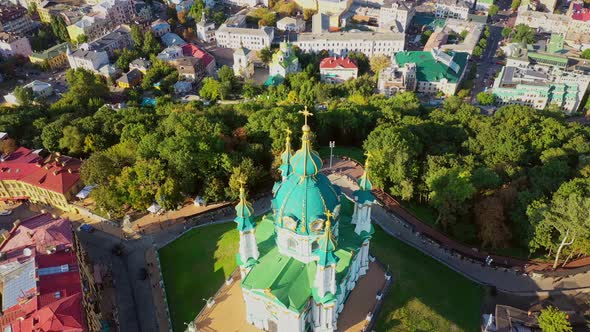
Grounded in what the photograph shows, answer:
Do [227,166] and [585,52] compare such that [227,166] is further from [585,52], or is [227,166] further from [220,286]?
[585,52]

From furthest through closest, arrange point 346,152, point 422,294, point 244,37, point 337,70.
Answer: point 244,37, point 337,70, point 346,152, point 422,294

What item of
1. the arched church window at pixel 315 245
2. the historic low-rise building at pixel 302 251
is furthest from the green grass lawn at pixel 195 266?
the arched church window at pixel 315 245

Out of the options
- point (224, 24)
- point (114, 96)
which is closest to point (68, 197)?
point (114, 96)

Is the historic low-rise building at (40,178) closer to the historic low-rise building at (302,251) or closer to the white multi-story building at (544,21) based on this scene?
the historic low-rise building at (302,251)

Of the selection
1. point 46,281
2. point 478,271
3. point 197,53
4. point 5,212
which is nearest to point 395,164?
point 478,271

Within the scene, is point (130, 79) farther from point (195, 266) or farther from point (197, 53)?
point (195, 266)

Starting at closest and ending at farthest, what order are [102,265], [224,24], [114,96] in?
[102,265]
[114,96]
[224,24]
